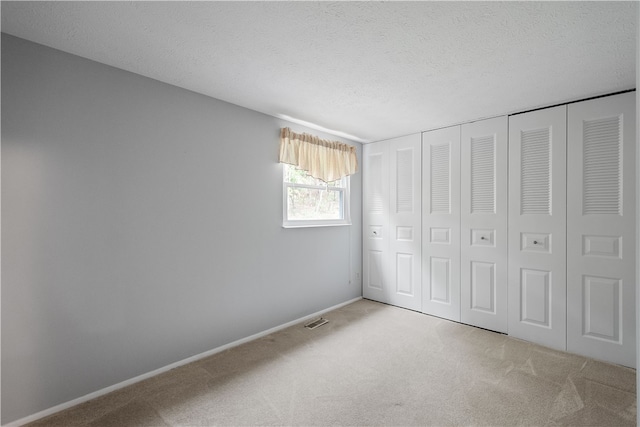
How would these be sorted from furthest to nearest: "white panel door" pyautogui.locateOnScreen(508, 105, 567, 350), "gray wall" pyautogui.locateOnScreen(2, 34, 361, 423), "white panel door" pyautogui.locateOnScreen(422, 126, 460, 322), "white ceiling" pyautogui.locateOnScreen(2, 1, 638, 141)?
"white panel door" pyautogui.locateOnScreen(422, 126, 460, 322) → "white panel door" pyautogui.locateOnScreen(508, 105, 567, 350) → "gray wall" pyautogui.locateOnScreen(2, 34, 361, 423) → "white ceiling" pyautogui.locateOnScreen(2, 1, 638, 141)

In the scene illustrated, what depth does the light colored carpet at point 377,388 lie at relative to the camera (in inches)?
74.0

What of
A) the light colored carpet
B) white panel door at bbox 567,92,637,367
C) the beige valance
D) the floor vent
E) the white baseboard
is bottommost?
the light colored carpet

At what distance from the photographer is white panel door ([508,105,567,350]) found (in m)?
2.82

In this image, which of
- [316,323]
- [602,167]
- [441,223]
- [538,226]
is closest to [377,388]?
[316,323]

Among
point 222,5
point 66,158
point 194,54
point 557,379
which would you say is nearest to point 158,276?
point 66,158

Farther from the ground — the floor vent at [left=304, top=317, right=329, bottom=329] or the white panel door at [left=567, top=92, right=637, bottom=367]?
the white panel door at [left=567, top=92, right=637, bottom=367]

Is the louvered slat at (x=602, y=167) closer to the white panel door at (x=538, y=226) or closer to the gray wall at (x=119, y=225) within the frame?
the white panel door at (x=538, y=226)

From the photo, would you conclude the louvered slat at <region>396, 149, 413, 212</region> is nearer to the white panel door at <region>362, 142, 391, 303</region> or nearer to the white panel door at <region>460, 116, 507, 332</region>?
the white panel door at <region>362, 142, 391, 303</region>

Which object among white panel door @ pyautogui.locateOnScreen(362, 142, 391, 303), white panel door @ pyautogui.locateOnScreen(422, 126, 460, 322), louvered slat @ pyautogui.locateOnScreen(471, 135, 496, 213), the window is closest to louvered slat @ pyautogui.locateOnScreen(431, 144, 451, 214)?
white panel door @ pyautogui.locateOnScreen(422, 126, 460, 322)

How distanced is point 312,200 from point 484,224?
2.06 metres

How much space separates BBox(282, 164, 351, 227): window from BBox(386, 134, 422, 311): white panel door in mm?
678

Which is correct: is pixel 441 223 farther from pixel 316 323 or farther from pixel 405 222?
pixel 316 323

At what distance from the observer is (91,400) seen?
203 cm

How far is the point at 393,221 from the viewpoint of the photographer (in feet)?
13.4
